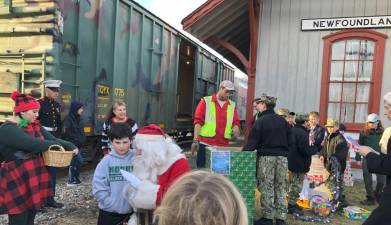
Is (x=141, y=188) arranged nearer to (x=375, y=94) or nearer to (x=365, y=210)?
(x=365, y=210)

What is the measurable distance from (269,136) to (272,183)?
24.4 inches

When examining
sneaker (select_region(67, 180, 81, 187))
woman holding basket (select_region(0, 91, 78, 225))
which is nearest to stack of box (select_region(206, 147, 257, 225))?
woman holding basket (select_region(0, 91, 78, 225))

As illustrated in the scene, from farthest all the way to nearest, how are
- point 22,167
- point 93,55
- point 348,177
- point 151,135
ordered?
point 348,177 < point 93,55 < point 22,167 < point 151,135

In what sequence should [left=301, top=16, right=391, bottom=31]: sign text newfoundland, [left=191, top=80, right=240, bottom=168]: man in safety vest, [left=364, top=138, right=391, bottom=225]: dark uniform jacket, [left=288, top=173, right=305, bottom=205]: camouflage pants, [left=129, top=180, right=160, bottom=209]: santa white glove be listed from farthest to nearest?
[left=301, top=16, right=391, bottom=31]: sign text newfoundland → [left=288, top=173, right=305, bottom=205]: camouflage pants → [left=191, top=80, right=240, bottom=168]: man in safety vest → [left=129, top=180, right=160, bottom=209]: santa white glove → [left=364, top=138, right=391, bottom=225]: dark uniform jacket

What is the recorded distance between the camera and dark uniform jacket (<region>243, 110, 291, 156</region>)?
478cm

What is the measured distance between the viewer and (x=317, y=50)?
26.3 ft

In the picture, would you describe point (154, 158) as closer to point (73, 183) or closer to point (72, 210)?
point (72, 210)

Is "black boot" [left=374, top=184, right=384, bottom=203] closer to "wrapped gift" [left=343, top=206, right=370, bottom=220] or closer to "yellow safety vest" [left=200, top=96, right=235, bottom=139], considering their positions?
"wrapped gift" [left=343, top=206, right=370, bottom=220]

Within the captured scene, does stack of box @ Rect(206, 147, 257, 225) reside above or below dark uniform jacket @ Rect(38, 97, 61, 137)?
below

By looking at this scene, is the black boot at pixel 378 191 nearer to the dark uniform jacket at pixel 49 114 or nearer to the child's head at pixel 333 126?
the child's head at pixel 333 126

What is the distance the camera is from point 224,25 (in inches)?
342

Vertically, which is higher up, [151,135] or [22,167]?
[151,135]

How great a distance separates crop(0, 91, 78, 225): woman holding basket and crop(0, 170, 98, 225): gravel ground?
1452mm

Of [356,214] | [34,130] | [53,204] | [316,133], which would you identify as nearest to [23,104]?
[34,130]
